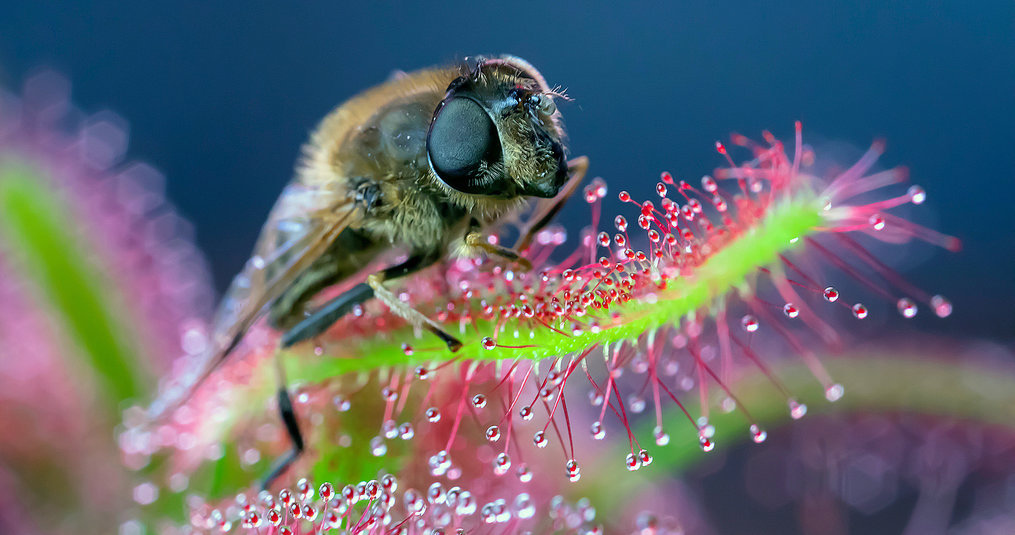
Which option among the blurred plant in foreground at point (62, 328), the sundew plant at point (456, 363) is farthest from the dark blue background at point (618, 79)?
the sundew plant at point (456, 363)

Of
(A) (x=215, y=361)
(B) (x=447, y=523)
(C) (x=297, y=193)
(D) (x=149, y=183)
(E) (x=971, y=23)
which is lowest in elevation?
(B) (x=447, y=523)

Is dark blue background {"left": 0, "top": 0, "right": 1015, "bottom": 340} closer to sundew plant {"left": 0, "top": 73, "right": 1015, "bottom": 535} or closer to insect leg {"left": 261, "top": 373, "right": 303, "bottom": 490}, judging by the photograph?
sundew plant {"left": 0, "top": 73, "right": 1015, "bottom": 535}

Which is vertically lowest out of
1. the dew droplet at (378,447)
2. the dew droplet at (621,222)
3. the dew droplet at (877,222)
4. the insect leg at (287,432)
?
the dew droplet at (378,447)

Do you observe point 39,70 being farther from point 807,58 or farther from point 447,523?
point 807,58

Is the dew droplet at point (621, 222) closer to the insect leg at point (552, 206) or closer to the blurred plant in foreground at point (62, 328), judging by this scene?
the insect leg at point (552, 206)

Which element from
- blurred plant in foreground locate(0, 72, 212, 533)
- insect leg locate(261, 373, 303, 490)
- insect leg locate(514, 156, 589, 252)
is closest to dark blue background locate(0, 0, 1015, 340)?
A: blurred plant in foreground locate(0, 72, 212, 533)

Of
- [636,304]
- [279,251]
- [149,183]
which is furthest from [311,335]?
[149,183]
